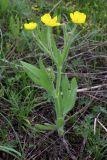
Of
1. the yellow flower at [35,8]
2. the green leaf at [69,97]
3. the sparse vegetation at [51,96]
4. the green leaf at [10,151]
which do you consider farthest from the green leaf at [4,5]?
the green leaf at [10,151]

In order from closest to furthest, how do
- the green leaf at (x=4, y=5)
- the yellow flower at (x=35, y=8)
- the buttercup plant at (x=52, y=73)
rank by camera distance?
the buttercup plant at (x=52, y=73) < the green leaf at (x=4, y=5) < the yellow flower at (x=35, y=8)

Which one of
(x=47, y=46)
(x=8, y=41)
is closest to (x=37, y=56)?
(x=8, y=41)

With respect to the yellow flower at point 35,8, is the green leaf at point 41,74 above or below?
below

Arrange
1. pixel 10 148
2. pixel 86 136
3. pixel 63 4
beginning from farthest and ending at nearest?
pixel 63 4, pixel 86 136, pixel 10 148

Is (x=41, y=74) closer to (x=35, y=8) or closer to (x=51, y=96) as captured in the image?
(x=51, y=96)

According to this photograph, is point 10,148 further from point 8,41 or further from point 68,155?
point 8,41

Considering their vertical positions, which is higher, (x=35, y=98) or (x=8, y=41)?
(x=8, y=41)

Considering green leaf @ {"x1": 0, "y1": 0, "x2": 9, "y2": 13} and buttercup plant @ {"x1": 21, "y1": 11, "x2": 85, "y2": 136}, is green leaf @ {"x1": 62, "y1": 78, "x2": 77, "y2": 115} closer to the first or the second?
buttercup plant @ {"x1": 21, "y1": 11, "x2": 85, "y2": 136}

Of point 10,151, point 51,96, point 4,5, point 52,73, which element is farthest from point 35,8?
point 10,151

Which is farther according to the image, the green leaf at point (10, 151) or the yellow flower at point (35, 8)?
the yellow flower at point (35, 8)

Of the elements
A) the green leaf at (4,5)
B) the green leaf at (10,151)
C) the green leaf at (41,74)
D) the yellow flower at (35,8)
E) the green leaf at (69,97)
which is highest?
the green leaf at (4,5)

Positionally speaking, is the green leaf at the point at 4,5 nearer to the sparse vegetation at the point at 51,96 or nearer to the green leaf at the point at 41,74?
the sparse vegetation at the point at 51,96
